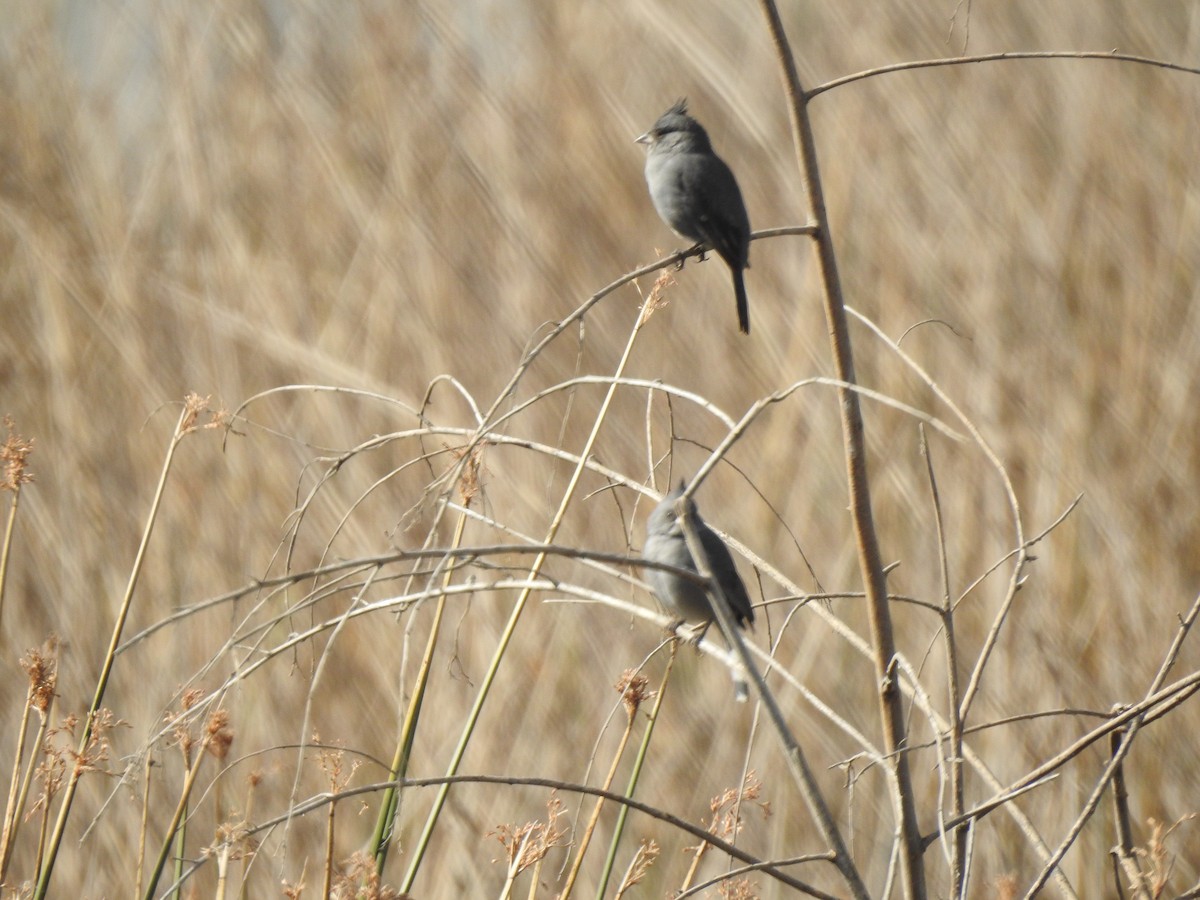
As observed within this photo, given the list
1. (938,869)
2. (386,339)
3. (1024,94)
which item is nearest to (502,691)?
(386,339)

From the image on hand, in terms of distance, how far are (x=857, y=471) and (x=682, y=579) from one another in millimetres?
832

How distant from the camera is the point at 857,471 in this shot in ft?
3.45

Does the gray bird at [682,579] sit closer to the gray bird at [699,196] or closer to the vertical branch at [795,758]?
the gray bird at [699,196]

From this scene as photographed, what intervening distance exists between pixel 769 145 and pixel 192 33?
1.40 metres

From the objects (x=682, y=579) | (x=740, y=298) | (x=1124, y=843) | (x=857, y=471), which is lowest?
(x=1124, y=843)

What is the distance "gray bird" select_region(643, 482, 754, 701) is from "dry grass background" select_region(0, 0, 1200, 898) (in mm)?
571

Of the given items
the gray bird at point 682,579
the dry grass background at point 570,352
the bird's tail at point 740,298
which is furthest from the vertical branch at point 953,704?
the dry grass background at point 570,352

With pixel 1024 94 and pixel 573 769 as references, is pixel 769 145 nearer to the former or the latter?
pixel 1024 94

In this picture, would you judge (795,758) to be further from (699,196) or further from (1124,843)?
(699,196)

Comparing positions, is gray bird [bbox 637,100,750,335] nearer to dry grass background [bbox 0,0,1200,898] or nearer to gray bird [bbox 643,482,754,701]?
gray bird [bbox 643,482,754,701]

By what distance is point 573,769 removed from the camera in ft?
8.43

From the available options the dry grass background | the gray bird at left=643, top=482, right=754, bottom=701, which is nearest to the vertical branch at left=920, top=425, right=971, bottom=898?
the gray bird at left=643, top=482, right=754, bottom=701

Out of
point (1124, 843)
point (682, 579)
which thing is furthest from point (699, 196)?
point (1124, 843)

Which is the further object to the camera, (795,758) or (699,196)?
(699,196)
